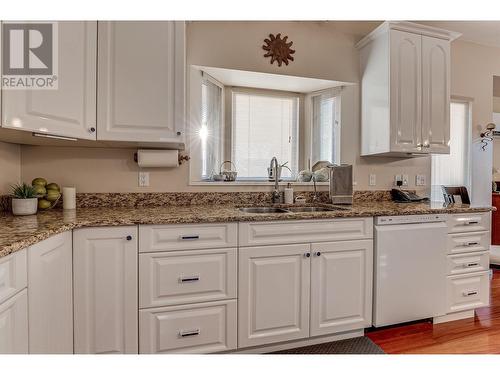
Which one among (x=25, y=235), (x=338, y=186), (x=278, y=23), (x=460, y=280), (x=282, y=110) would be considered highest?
(x=278, y=23)

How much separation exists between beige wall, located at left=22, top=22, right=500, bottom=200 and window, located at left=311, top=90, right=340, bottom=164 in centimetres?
8

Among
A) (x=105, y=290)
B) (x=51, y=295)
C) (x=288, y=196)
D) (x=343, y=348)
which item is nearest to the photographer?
(x=51, y=295)

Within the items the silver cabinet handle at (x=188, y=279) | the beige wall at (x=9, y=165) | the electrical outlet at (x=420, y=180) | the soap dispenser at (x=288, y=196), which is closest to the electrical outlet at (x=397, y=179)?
the electrical outlet at (x=420, y=180)

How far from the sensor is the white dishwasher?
2.09 m

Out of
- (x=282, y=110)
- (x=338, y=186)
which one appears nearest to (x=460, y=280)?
(x=338, y=186)

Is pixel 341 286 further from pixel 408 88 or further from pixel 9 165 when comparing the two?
pixel 9 165

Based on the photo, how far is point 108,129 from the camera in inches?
71.6

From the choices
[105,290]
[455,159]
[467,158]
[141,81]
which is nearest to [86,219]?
[105,290]

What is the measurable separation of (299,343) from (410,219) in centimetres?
114

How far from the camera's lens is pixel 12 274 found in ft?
3.42

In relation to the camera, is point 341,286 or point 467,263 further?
point 467,263

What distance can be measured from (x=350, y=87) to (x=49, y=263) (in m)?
2.65

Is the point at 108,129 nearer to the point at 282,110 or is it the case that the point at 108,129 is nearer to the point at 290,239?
the point at 290,239

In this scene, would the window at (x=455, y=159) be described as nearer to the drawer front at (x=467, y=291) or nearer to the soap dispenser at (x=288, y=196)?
the drawer front at (x=467, y=291)
